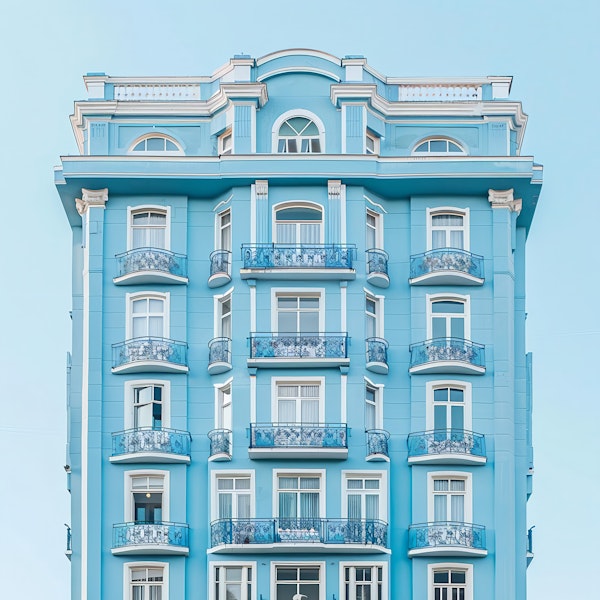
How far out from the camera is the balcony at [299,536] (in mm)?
69438

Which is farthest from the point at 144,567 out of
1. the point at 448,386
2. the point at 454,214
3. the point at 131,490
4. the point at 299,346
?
the point at 454,214

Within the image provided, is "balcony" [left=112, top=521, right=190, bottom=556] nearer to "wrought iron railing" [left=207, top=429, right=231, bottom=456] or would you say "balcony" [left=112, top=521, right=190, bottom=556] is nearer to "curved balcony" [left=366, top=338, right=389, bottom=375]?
"wrought iron railing" [left=207, top=429, right=231, bottom=456]

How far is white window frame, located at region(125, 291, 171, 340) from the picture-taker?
7294cm

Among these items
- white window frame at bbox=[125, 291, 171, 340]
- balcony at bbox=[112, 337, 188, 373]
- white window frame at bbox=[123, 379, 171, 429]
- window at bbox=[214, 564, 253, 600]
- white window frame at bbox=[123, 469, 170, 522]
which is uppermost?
white window frame at bbox=[125, 291, 171, 340]

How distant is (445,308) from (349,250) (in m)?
4.05

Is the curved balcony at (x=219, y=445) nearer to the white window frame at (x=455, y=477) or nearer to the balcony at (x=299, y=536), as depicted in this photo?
the balcony at (x=299, y=536)

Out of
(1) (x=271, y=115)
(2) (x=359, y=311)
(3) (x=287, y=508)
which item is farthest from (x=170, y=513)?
(1) (x=271, y=115)

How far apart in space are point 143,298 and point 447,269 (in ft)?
35.6

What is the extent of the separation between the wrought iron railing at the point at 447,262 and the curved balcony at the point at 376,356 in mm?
2872

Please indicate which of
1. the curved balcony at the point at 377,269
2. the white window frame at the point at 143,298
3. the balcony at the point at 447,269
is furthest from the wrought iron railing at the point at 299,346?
the balcony at the point at 447,269

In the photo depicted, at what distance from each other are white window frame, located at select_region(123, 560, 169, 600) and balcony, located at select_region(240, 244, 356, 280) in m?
10.5

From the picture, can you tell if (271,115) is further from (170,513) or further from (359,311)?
(170,513)

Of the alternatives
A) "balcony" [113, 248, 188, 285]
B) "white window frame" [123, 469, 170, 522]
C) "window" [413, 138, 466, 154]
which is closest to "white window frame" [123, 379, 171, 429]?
"white window frame" [123, 469, 170, 522]

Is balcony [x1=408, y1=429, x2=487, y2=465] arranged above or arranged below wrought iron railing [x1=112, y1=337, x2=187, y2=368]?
below
